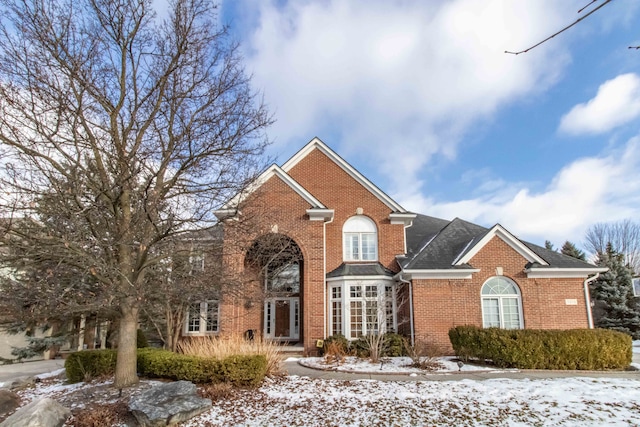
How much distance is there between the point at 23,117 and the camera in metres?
8.19

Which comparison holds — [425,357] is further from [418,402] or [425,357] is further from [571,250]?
[571,250]

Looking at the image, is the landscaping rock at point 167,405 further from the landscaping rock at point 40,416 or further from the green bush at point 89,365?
the green bush at point 89,365

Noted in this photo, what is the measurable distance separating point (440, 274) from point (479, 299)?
1.83 meters

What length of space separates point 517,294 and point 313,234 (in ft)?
27.5

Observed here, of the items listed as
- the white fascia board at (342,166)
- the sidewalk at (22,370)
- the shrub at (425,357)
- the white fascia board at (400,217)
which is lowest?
the sidewalk at (22,370)

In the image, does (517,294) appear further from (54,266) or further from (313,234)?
(54,266)

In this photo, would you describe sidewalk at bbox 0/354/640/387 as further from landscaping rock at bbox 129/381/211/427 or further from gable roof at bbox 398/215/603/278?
gable roof at bbox 398/215/603/278

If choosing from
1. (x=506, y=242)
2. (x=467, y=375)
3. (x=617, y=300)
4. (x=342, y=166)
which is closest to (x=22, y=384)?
(x=467, y=375)

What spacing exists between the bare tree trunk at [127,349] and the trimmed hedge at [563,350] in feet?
32.8

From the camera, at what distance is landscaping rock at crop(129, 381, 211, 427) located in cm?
736

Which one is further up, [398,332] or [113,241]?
[113,241]

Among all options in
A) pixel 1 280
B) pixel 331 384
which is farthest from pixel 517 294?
pixel 1 280

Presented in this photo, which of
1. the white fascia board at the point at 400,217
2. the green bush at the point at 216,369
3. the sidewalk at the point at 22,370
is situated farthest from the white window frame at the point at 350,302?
the sidewalk at the point at 22,370

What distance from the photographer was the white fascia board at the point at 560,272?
16172 millimetres
